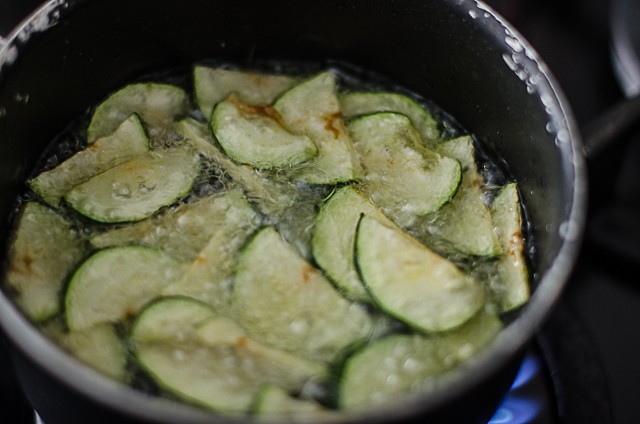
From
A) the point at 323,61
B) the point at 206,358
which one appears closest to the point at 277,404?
the point at 206,358

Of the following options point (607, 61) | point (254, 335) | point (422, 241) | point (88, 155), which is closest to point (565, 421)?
point (422, 241)

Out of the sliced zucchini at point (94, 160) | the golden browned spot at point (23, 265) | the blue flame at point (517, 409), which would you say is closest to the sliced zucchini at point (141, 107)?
the sliced zucchini at point (94, 160)

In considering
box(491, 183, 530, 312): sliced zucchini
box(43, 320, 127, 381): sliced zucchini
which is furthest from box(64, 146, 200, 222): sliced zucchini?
box(491, 183, 530, 312): sliced zucchini

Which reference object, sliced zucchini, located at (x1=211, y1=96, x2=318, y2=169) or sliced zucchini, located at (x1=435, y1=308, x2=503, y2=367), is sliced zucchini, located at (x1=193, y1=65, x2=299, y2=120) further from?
sliced zucchini, located at (x1=435, y1=308, x2=503, y2=367)

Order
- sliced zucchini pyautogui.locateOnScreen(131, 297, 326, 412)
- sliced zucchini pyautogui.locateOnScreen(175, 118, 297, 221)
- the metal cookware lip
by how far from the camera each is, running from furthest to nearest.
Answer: the metal cookware lip → sliced zucchini pyautogui.locateOnScreen(175, 118, 297, 221) → sliced zucchini pyautogui.locateOnScreen(131, 297, 326, 412)

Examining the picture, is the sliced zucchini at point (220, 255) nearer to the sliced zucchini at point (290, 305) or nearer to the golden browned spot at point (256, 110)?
the sliced zucchini at point (290, 305)

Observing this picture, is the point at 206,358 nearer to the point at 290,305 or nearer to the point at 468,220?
the point at 290,305
